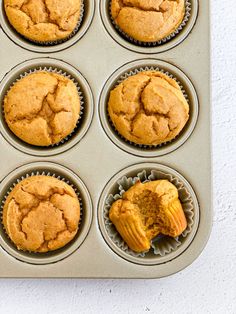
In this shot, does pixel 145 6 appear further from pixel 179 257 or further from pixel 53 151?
pixel 179 257

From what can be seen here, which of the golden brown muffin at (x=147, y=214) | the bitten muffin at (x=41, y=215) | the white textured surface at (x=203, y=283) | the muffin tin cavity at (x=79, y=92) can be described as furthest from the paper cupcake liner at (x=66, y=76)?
the white textured surface at (x=203, y=283)

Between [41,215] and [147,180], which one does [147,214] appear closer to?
[147,180]

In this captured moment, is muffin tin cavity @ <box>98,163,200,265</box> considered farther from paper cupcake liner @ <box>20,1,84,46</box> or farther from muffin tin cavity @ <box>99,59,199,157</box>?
paper cupcake liner @ <box>20,1,84,46</box>

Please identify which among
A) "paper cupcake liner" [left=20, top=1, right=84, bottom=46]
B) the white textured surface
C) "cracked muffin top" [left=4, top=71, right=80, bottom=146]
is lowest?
the white textured surface

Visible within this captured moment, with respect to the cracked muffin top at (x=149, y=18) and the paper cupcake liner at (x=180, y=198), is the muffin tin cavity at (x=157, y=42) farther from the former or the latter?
the paper cupcake liner at (x=180, y=198)

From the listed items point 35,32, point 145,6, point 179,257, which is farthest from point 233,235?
point 35,32

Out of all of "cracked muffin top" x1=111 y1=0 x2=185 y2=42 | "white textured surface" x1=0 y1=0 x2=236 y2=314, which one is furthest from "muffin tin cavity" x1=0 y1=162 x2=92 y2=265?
"cracked muffin top" x1=111 y1=0 x2=185 y2=42
